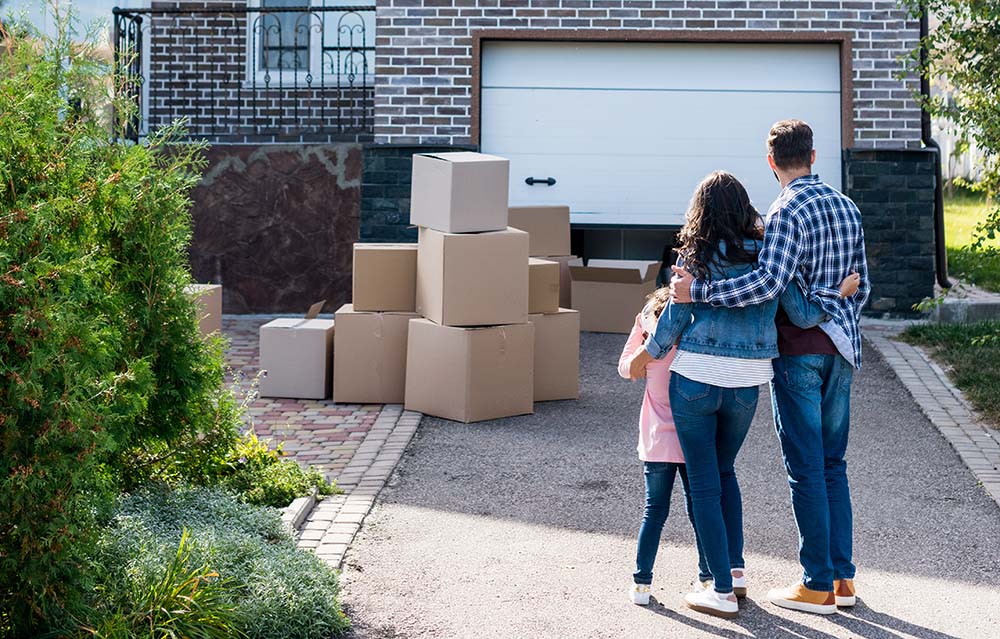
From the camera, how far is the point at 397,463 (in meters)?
6.93

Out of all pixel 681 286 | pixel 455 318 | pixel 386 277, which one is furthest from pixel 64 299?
pixel 386 277

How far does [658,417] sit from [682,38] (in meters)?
7.43

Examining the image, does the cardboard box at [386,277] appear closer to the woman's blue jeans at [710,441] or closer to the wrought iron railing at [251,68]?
the woman's blue jeans at [710,441]

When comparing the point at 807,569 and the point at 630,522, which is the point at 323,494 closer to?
the point at 630,522

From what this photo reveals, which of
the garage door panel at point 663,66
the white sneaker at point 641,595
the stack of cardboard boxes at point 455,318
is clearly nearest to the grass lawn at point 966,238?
the garage door panel at point 663,66

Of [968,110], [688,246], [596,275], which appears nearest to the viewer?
[688,246]

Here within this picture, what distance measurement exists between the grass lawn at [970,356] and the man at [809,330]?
139 inches

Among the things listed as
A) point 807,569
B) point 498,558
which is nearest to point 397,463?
point 498,558

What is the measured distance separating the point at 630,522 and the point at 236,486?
71.1 inches

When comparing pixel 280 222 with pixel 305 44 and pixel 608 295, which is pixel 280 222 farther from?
pixel 608 295

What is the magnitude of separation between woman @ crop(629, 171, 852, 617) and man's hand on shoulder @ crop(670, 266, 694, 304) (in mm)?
35

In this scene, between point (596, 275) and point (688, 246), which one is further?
point (596, 275)

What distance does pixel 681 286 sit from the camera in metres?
4.53

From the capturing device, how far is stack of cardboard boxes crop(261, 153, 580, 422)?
25.6 ft
